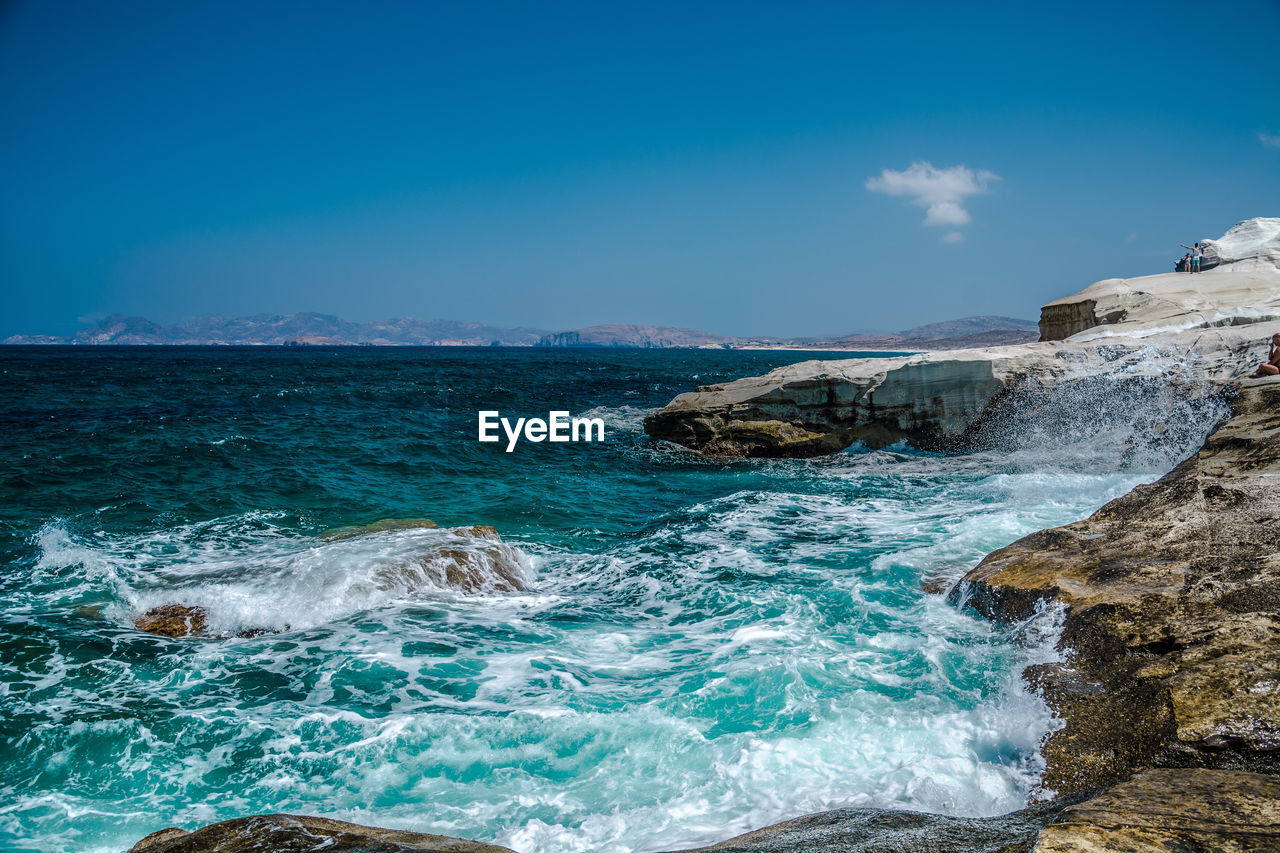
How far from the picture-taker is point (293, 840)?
3.22m

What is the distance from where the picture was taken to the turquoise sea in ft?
15.2

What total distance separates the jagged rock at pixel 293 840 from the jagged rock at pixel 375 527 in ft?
24.8

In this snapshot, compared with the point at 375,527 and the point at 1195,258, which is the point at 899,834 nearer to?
the point at 375,527

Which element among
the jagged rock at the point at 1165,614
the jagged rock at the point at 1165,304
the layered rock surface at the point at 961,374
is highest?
the jagged rock at the point at 1165,304

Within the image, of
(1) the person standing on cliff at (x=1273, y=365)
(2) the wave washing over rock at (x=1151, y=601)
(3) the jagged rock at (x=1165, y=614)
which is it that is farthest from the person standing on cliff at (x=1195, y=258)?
(3) the jagged rock at (x=1165, y=614)

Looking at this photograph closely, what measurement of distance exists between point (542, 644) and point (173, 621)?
420cm

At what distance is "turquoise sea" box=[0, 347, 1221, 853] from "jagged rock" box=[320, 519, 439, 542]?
52 cm

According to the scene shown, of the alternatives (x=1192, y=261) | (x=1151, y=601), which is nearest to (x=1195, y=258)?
(x=1192, y=261)

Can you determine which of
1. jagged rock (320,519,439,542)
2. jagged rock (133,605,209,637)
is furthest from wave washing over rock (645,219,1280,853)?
jagged rock (320,519,439,542)

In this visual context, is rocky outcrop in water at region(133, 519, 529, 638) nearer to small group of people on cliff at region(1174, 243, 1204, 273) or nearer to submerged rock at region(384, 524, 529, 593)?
submerged rock at region(384, 524, 529, 593)

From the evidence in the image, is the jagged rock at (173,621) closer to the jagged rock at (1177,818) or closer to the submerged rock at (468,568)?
the submerged rock at (468,568)

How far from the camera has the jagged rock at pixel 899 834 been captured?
288 cm

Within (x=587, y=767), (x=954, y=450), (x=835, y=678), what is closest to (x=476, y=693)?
(x=587, y=767)

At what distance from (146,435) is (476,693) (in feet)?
61.1
